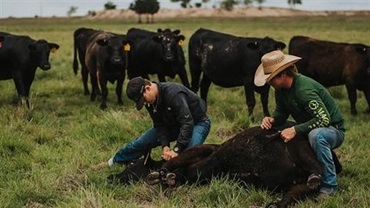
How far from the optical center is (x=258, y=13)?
130 meters

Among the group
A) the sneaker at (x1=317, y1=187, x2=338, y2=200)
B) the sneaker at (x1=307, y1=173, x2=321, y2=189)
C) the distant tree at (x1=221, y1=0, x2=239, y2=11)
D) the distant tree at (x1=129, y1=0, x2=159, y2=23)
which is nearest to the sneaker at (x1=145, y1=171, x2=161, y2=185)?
the sneaker at (x1=307, y1=173, x2=321, y2=189)

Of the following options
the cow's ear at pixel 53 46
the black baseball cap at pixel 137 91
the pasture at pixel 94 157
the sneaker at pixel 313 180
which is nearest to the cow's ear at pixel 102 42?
the cow's ear at pixel 53 46

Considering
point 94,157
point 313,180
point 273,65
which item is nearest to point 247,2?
point 94,157

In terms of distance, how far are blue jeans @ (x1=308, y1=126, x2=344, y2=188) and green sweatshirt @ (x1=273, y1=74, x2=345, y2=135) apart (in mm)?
73

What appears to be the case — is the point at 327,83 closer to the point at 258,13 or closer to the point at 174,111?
the point at 174,111

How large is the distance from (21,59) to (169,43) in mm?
3361

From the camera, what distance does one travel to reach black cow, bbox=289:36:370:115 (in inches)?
431

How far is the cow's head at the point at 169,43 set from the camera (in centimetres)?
1215

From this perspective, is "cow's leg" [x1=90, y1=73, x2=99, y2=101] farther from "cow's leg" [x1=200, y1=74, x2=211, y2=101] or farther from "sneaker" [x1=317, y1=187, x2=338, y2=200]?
"sneaker" [x1=317, y1=187, x2=338, y2=200]

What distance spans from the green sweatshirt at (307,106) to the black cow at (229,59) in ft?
15.6

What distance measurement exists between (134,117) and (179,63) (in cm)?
347

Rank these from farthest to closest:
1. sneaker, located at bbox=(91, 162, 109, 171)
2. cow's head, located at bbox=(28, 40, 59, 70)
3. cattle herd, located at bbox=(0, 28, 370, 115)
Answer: cow's head, located at bbox=(28, 40, 59, 70)
cattle herd, located at bbox=(0, 28, 370, 115)
sneaker, located at bbox=(91, 162, 109, 171)

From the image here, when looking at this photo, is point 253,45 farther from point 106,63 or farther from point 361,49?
point 106,63

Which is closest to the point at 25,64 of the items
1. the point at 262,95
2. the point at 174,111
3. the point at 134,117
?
the point at 134,117
